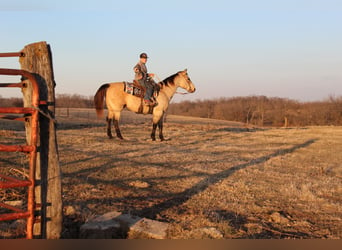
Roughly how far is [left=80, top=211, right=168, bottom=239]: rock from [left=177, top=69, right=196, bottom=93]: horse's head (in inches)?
404

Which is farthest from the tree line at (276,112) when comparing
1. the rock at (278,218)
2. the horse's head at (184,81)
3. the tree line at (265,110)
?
the rock at (278,218)

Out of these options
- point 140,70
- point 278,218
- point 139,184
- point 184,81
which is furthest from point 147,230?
point 184,81

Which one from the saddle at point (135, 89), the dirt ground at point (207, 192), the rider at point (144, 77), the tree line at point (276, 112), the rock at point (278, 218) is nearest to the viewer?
the dirt ground at point (207, 192)

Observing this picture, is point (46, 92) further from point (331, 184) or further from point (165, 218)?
point (331, 184)

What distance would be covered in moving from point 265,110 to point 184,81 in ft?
135

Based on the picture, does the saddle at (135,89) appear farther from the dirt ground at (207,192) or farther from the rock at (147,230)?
the rock at (147,230)

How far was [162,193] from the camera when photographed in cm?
583

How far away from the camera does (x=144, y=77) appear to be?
474 inches

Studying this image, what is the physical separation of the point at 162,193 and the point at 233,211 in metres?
1.45

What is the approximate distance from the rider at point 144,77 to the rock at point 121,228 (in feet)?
28.3

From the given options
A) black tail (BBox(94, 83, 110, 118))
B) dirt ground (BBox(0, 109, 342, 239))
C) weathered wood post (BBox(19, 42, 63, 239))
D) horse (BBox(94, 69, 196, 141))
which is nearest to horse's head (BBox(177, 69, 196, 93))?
horse (BBox(94, 69, 196, 141))

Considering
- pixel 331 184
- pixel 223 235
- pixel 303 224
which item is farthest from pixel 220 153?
pixel 223 235

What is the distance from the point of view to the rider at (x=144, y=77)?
1177 centimetres

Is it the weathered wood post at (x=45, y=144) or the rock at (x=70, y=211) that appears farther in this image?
the rock at (x=70, y=211)
